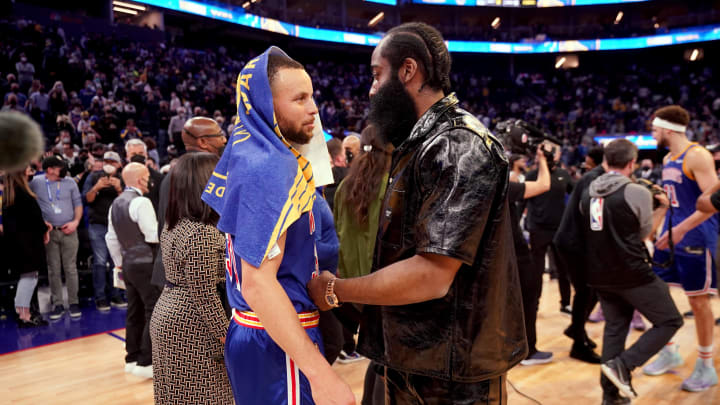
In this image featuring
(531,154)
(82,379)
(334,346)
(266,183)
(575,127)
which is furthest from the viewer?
(575,127)

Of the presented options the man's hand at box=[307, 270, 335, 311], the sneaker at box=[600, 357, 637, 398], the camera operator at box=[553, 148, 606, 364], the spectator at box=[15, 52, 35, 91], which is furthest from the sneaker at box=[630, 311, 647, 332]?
the spectator at box=[15, 52, 35, 91]

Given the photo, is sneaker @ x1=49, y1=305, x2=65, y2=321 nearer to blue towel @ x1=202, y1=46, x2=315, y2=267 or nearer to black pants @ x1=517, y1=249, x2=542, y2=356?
black pants @ x1=517, y1=249, x2=542, y2=356

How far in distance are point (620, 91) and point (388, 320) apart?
1088 inches

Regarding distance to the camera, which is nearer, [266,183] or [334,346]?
[266,183]

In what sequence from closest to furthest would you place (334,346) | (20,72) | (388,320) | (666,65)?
(388,320) < (334,346) < (20,72) < (666,65)

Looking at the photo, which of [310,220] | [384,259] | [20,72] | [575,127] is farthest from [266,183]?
[575,127]

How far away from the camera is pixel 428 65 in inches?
54.7

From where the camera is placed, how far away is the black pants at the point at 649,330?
3006 millimetres

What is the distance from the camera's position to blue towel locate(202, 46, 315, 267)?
1.22 metres

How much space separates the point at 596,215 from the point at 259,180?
2653mm

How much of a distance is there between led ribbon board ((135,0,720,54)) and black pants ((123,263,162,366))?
55.7 ft

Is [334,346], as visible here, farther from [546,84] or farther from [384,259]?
[546,84]

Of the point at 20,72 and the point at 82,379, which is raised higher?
the point at 20,72

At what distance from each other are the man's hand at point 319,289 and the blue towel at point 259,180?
196 mm
